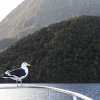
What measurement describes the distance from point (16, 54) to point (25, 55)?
443cm

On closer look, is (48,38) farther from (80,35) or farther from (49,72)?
(49,72)

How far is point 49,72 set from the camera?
15500 cm

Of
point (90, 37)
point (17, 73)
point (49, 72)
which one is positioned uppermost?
point (90, 37)

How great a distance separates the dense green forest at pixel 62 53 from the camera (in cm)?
15575

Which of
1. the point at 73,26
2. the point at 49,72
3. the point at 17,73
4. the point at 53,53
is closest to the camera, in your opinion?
the point at 17,73

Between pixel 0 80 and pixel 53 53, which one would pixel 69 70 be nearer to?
pixel 53 53

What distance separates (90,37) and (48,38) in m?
21.1

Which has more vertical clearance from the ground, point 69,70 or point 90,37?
point 90,37

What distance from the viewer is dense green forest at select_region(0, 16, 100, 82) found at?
15575cm

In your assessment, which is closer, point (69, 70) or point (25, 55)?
point (69, 70)

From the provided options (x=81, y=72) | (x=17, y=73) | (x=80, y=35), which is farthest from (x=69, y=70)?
(x=17, y=73)

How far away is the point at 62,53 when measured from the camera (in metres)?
165

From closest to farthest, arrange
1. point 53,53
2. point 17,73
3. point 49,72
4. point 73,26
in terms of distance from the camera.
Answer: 1. point 17,73
2. point 49,72
3. point 53,53
4. point 73,26

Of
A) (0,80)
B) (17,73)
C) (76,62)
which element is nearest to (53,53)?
(76,62)
